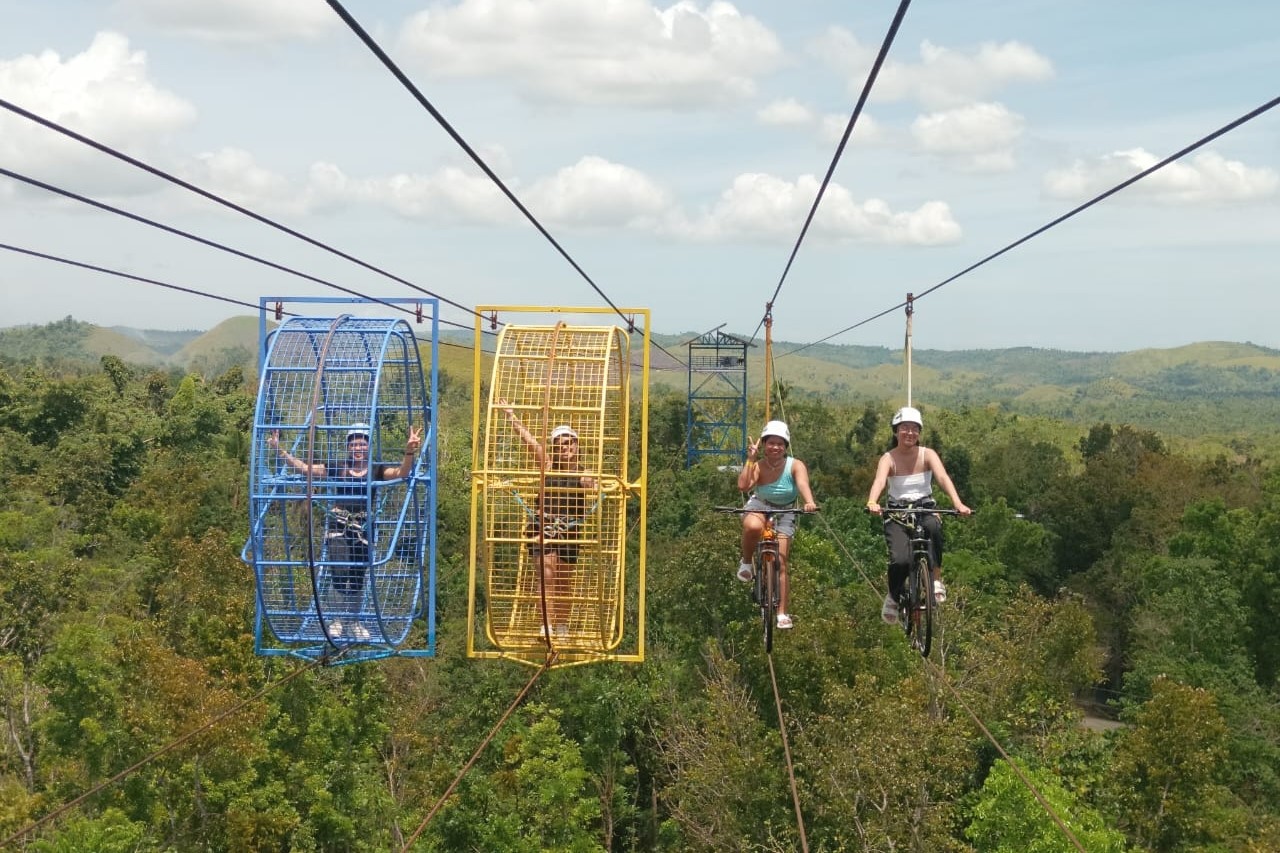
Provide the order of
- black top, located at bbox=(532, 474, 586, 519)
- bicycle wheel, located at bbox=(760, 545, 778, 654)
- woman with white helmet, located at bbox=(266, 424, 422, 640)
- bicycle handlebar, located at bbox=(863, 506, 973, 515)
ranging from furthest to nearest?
bicycle wheel, located at bbox=(760, 545, 778, 654)
black top, located at bbox=(532, 474, 586, 519)
woman with white helmet, located at bbox=(266, 424, 422, 640)
bicycle handlebar, located at bbox=(863, 506, 973, 515)

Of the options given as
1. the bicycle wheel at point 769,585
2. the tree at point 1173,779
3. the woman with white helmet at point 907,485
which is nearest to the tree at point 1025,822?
the tree at point 1173,779

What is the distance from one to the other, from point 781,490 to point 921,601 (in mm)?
1527

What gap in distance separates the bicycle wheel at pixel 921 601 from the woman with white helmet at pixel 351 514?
4.28 metres

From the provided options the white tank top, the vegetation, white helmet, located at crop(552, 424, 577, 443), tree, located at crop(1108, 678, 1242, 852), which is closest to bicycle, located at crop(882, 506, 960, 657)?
the white tank top

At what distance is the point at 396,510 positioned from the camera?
37.6 ft

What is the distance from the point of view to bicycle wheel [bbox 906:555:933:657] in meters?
10.3

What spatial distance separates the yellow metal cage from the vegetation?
37.9 feet

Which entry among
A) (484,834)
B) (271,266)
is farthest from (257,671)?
(271,266)

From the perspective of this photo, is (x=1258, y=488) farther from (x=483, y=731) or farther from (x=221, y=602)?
(x=221, y=602)

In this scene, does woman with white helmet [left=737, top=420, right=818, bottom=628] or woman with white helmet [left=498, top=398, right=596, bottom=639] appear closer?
woman with white helmet [left=498, top=398, right=596, bottom=639]

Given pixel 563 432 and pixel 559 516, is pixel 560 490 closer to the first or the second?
pixel 559 516

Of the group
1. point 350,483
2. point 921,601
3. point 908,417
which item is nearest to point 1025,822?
point 921,601

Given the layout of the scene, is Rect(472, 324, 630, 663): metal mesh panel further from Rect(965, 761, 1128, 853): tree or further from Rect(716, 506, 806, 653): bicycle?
Rect(965, 761, 1128, 853): tree

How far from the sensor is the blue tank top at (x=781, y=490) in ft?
36.0
